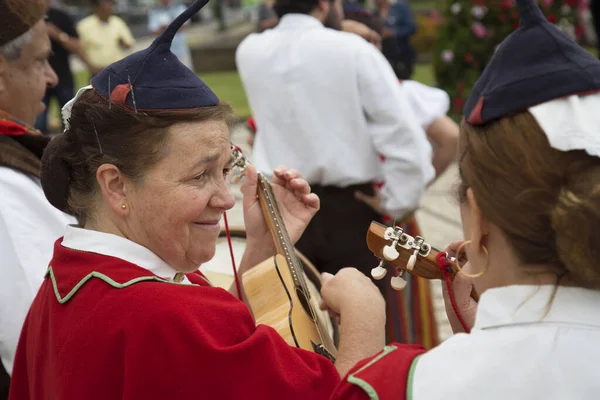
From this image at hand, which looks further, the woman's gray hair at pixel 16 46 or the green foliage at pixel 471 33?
the green foliage at pixel 471 33

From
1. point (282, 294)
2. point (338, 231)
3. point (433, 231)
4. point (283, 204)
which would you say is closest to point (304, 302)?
point (282, 294)

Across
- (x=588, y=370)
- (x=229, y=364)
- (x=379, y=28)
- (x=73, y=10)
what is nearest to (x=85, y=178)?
(x=229, y=364)

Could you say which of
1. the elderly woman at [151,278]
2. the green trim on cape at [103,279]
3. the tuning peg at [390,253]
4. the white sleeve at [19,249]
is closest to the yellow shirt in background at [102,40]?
the white sleeve at [19,249]

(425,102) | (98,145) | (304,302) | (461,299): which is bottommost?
(425,102)

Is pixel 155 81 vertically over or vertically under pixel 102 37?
over

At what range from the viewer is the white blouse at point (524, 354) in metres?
1.23

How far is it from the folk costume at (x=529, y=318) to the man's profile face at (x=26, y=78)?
1.80 metres

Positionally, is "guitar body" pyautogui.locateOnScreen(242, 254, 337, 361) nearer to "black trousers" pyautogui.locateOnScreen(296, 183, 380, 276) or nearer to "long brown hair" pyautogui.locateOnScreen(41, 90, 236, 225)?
"long brown hair" pyautogui.locateOnScreen(41, 90, 236, 225)

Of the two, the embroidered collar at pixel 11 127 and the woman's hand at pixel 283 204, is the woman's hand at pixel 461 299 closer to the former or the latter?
the woman's hand at pixel 283 204

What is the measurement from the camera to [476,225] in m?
1.32

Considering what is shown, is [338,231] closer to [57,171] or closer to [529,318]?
[57,171]

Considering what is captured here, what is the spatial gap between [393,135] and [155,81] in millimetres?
1939

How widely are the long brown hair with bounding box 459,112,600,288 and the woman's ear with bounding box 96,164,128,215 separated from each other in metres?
0.81

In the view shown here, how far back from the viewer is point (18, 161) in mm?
2432
